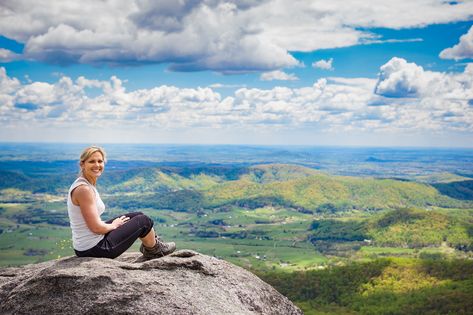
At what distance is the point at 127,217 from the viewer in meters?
16.3

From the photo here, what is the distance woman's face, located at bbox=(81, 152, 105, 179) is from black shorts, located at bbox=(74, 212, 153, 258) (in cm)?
208

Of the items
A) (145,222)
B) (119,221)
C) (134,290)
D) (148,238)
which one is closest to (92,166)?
(119,221)

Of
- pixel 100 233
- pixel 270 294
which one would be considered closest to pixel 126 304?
pixel 100 233

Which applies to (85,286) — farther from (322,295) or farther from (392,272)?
(392,272)

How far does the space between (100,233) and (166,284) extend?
9.61 ft

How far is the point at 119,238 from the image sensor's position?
15.3 m

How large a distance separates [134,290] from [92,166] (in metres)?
4.49

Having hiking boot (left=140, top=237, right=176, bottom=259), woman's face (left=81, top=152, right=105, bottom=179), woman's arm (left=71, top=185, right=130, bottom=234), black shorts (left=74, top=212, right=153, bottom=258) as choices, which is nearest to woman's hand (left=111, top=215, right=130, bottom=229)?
black shorts (left=74, top=212, right=153, bottom=258)

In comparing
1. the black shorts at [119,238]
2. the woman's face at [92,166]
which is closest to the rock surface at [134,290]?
the black shorts at [119,238]

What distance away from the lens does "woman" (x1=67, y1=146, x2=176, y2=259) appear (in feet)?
46.7

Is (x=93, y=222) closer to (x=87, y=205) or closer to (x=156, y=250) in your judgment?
(x=87, y=205)

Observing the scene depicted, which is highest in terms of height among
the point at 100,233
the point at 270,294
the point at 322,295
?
the point at 100,233

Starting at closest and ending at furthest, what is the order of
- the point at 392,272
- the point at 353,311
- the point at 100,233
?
the point at 100,233, the point at 353,311, the point at 392,272

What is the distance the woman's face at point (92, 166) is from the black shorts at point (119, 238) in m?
2.08
